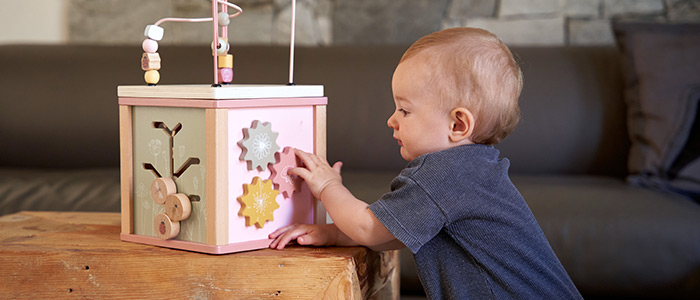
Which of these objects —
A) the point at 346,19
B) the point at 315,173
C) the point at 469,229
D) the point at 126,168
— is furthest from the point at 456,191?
the point at 346,19

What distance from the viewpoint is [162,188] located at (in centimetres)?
96

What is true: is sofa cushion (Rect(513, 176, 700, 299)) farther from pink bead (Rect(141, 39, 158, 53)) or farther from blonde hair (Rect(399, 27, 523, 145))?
pink bead (Rect(141, 39, 158, 53))

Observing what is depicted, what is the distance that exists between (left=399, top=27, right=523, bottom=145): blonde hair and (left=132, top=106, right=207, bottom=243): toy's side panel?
12.9 inches

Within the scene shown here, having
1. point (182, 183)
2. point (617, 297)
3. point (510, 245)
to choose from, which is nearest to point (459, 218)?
point (510, 245)

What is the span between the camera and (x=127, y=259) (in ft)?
3.06

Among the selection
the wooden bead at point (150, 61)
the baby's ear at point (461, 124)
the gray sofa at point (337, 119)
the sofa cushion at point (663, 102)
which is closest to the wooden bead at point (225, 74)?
the wooden bead at point (150, 61)

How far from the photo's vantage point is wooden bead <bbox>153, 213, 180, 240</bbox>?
95cm

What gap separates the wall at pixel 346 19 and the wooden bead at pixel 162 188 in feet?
5.41

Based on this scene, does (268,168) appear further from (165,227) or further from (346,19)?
(346,19)

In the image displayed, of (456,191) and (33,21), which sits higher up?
(33,21)

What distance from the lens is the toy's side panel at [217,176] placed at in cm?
90

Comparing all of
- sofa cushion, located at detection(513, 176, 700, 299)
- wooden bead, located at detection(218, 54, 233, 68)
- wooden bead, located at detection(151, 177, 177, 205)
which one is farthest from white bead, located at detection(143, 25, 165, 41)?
sofa cushion, located at detection(513, 176, 700, 299)

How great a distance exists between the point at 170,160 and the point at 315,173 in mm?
205

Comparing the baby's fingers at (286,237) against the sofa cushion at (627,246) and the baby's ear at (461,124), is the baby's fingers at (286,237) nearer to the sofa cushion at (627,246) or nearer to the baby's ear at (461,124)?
the baby's ear at (461,124)
